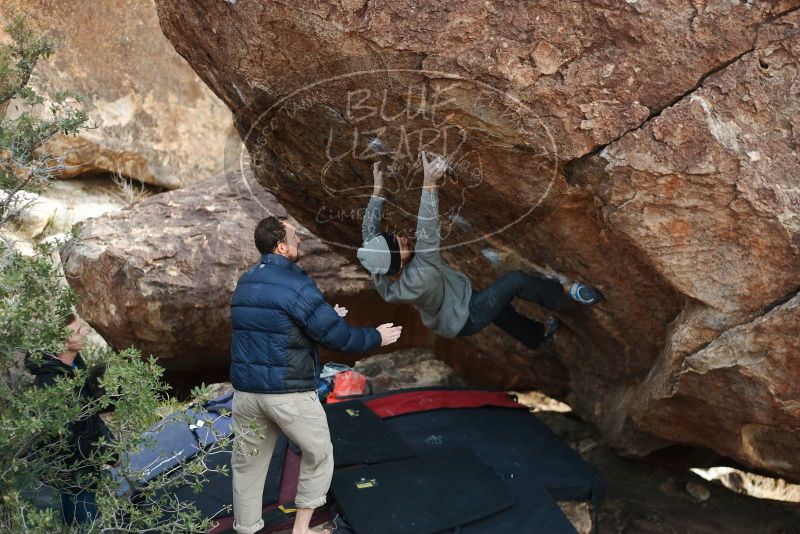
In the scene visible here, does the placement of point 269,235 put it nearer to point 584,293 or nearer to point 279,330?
point 279,330

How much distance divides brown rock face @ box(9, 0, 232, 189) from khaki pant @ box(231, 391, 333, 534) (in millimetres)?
7248

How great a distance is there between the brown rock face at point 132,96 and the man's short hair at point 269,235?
23.2ft

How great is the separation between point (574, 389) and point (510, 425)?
2.45 feet

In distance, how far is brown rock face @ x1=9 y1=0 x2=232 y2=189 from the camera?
1011cm

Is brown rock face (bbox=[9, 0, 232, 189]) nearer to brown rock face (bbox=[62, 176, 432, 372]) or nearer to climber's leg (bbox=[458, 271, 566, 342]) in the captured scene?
brown rock face (bbox=[62, 176, 432, 372])

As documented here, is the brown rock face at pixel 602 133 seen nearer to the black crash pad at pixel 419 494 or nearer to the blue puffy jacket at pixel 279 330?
the blue puffy jacket at pixel 279 330

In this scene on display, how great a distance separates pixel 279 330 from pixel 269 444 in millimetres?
679

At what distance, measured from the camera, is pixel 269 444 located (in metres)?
3.98

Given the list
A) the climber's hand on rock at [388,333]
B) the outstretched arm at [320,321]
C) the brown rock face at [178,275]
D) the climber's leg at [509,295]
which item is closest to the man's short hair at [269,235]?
the outstretched arm at [320,321]

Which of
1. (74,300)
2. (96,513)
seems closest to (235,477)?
(96,513)

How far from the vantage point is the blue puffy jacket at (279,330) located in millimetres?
3697

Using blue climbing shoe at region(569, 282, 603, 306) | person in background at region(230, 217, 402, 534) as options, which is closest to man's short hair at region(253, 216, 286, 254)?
person in background at region(230, 217, 402, 534)

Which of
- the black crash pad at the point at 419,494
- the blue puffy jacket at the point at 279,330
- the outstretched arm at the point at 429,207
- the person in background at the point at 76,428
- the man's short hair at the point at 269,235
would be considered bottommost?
the black crash pad at the point at 419,494

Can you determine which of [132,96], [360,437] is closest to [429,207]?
[360,437]
